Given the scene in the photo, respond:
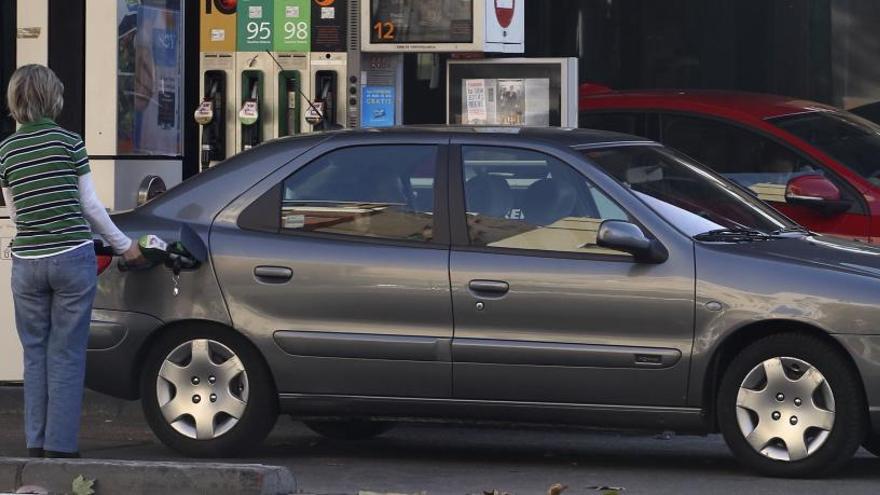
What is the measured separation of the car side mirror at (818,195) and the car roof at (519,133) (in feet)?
7.39

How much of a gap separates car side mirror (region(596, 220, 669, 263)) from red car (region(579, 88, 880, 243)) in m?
2.99

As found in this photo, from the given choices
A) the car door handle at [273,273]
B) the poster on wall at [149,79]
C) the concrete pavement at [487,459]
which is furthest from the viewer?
the poster on wall at [149,79]

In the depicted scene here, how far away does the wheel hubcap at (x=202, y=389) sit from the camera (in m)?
8.60

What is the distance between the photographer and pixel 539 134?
341 inches

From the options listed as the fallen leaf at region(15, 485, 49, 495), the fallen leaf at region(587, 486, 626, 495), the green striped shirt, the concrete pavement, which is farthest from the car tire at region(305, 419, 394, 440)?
the fallen leaf at region(15, 485, 49, 495)

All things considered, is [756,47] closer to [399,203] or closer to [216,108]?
[216,108]

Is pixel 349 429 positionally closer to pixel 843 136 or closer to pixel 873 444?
pixel 873 444

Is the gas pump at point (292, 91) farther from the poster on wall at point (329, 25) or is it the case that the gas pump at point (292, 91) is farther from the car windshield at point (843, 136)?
the car windshield at point (843, 136)

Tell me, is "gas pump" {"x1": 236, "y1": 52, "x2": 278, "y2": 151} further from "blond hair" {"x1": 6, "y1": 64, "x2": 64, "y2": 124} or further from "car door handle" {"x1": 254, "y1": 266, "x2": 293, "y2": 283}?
"blond hair" {"x1": 6, "y1": 64, "x2": 64, "y2": 124}

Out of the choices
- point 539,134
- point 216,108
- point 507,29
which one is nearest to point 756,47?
point 507,29

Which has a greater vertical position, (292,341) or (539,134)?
(539,134)

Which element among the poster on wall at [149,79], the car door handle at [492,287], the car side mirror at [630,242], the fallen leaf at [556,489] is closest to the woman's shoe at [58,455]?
the car door handle at [492,287]

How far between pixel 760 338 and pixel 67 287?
2.92 m

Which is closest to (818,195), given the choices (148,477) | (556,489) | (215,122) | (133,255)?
(215,122)
